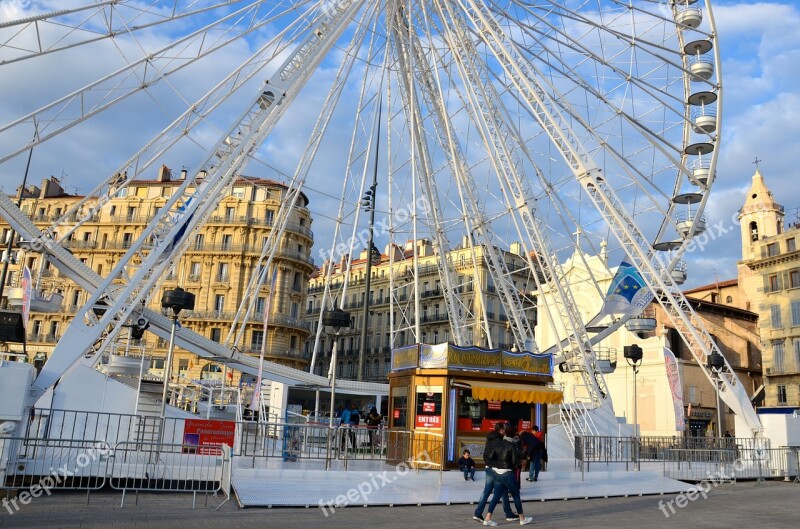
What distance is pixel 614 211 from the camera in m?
22.5

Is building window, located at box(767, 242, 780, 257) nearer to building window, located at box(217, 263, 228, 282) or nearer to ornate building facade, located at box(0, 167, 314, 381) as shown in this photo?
ornate building facade, located at box(0, 167, 314, 381)

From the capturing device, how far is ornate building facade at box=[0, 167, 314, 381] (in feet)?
209

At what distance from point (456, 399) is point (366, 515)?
242 inches


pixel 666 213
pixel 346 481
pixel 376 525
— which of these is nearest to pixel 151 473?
pixel 346 481

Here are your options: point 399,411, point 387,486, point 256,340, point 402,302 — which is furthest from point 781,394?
point 387,486

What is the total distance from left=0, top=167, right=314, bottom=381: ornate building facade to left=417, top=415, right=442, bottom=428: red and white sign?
45.8 metres

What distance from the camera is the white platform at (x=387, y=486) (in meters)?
14.0

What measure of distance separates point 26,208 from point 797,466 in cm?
7158

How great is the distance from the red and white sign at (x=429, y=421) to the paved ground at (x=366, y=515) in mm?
3581

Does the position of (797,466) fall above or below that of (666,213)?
below

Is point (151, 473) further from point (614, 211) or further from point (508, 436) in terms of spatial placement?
point (614, 211)

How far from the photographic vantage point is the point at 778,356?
52.1 metres

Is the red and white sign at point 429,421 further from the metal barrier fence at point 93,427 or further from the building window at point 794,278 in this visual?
the building window at point 794,278

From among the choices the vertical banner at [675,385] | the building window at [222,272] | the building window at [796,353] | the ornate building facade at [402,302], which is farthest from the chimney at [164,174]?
the building window at [796,353]
